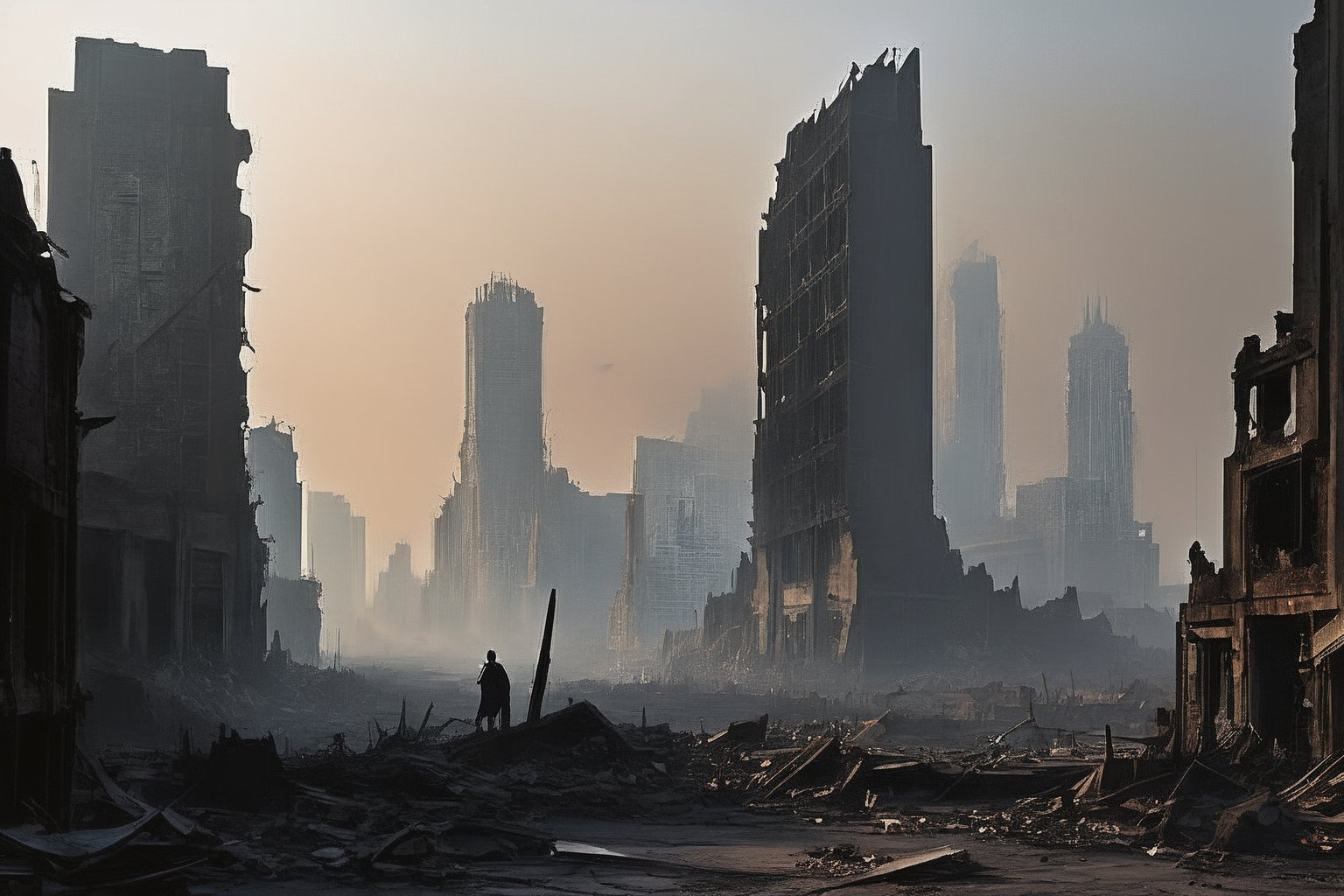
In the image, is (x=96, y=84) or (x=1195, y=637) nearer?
(x=1195, y=637)

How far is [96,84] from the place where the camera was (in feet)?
192

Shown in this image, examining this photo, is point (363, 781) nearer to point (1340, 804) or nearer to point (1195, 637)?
point (1340, 804)

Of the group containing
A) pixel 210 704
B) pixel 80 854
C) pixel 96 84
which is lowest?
pixel 210 704

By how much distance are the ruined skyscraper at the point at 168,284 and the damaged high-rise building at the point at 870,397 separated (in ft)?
79.8

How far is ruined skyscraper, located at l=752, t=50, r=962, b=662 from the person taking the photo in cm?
6372

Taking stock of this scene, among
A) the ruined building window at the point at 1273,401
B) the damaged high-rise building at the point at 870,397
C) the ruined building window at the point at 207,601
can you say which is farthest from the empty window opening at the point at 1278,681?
the damaged high-rise building at the point at 870,397

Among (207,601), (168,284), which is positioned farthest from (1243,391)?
(168,284)

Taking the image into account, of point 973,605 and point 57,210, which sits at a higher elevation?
→ point 57,210

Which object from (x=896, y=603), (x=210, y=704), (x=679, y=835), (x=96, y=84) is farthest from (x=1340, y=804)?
(x=96, y=84)

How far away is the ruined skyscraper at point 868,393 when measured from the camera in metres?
63.7

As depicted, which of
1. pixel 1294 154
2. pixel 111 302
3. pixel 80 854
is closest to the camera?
pixel 80 854

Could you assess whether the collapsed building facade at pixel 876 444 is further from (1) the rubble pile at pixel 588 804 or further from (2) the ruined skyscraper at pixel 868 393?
(1) the rubble pile at pixel 588 804

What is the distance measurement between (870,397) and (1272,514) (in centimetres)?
4091

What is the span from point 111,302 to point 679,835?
46752mm
